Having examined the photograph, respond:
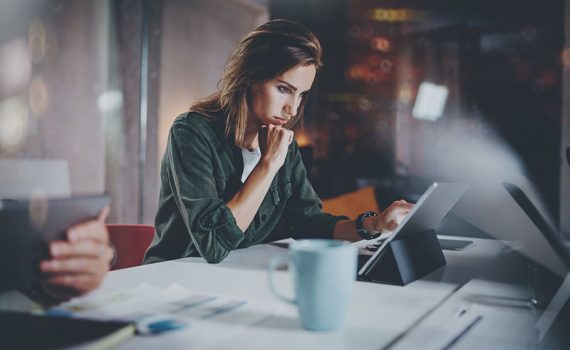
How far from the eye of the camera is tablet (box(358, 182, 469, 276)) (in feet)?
2.95

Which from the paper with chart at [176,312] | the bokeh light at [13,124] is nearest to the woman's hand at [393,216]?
the paper with chart at [176,312]

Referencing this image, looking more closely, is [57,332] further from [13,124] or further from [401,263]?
[13,124]

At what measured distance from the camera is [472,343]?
2.12ft

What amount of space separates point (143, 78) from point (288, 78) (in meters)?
2.77

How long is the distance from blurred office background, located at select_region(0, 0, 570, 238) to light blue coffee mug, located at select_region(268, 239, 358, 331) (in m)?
1.50

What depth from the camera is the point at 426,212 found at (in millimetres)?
975

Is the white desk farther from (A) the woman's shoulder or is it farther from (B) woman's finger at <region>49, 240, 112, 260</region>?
(A) the woman's shoulder

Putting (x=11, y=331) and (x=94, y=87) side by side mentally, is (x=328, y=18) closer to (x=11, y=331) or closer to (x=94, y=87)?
(x=94, y=87)

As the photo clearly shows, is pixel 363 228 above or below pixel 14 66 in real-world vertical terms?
below

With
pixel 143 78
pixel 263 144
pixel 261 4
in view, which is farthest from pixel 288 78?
pixel 261 4

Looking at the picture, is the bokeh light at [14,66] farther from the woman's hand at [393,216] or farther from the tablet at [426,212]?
the tablet at [426,212]

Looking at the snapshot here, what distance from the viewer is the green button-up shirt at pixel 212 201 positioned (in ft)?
3.95

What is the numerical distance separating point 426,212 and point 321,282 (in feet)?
1.38

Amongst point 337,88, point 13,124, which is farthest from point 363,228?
point 337,88
